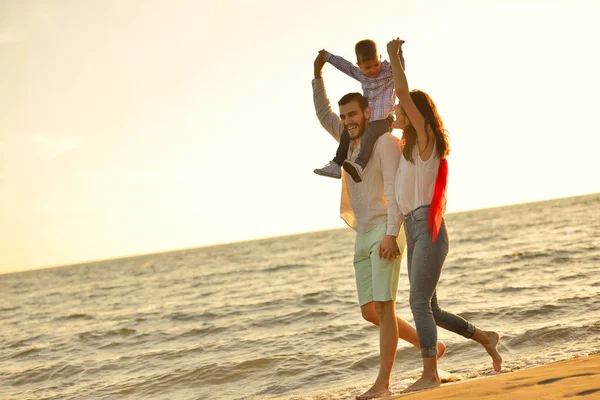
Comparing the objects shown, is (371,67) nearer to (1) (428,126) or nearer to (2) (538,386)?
(1) (428,126)

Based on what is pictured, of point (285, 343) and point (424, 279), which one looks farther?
point (285, 343)

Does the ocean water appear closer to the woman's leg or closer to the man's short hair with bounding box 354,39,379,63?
the woman's leg

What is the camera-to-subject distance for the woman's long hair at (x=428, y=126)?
13.6ft

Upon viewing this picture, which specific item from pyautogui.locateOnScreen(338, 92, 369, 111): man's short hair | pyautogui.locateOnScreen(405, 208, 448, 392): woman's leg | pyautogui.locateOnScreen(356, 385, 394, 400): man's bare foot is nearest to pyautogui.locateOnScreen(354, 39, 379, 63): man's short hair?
pyautogui.locateOnScreen(338, 92, 369, 111): man's short hair

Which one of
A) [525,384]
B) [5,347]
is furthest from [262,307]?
[525,384]

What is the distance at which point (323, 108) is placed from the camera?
4.86 metres

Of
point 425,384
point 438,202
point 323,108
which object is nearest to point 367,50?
point 323,108

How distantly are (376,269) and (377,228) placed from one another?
30 cm

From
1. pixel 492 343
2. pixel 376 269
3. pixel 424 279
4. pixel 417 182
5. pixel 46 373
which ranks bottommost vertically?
pixel 46 373

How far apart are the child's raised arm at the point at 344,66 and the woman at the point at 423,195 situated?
502 millimetres

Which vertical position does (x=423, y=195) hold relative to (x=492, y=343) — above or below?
above

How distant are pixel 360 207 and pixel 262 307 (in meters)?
9.94

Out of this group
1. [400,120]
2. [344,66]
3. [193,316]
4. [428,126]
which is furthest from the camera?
[193,316]

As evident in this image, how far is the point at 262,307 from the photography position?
553 inches
